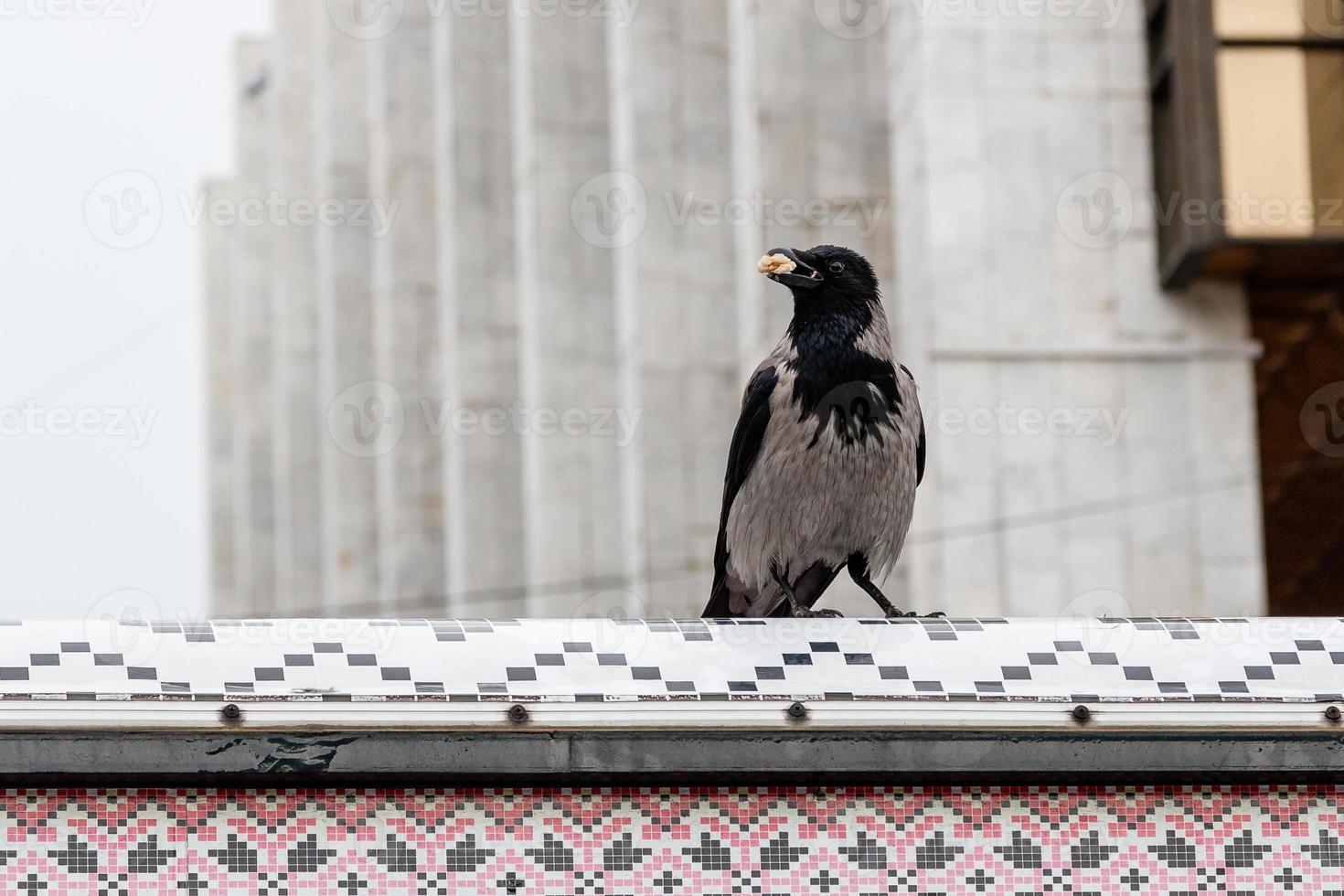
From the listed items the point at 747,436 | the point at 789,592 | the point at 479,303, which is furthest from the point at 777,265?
the point at 479,303

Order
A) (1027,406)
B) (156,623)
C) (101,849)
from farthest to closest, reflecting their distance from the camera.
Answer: (1027,406) < (156,623) < (101,849)

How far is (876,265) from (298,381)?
26.7 metres

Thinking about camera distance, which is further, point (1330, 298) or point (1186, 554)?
point (1330, 298)

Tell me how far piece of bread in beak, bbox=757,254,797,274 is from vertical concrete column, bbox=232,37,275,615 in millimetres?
45017

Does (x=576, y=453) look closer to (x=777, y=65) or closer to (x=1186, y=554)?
(x=777, y=65)

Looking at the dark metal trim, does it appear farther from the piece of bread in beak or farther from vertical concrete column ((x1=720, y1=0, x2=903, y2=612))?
vertical concrete column ((x1=720, y1=0, x2=903, y2=612))

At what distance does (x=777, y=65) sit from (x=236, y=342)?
4082 centimetres

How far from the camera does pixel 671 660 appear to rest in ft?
11.2

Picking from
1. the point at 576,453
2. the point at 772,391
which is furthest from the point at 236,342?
the point at 772,391

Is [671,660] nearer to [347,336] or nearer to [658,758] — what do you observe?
[658,758]

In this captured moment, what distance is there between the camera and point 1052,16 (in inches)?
763

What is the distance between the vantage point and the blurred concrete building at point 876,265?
742 inches

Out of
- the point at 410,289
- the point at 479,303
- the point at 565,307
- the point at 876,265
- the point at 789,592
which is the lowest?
the point at 789,592

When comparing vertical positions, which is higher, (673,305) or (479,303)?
(479,303)
